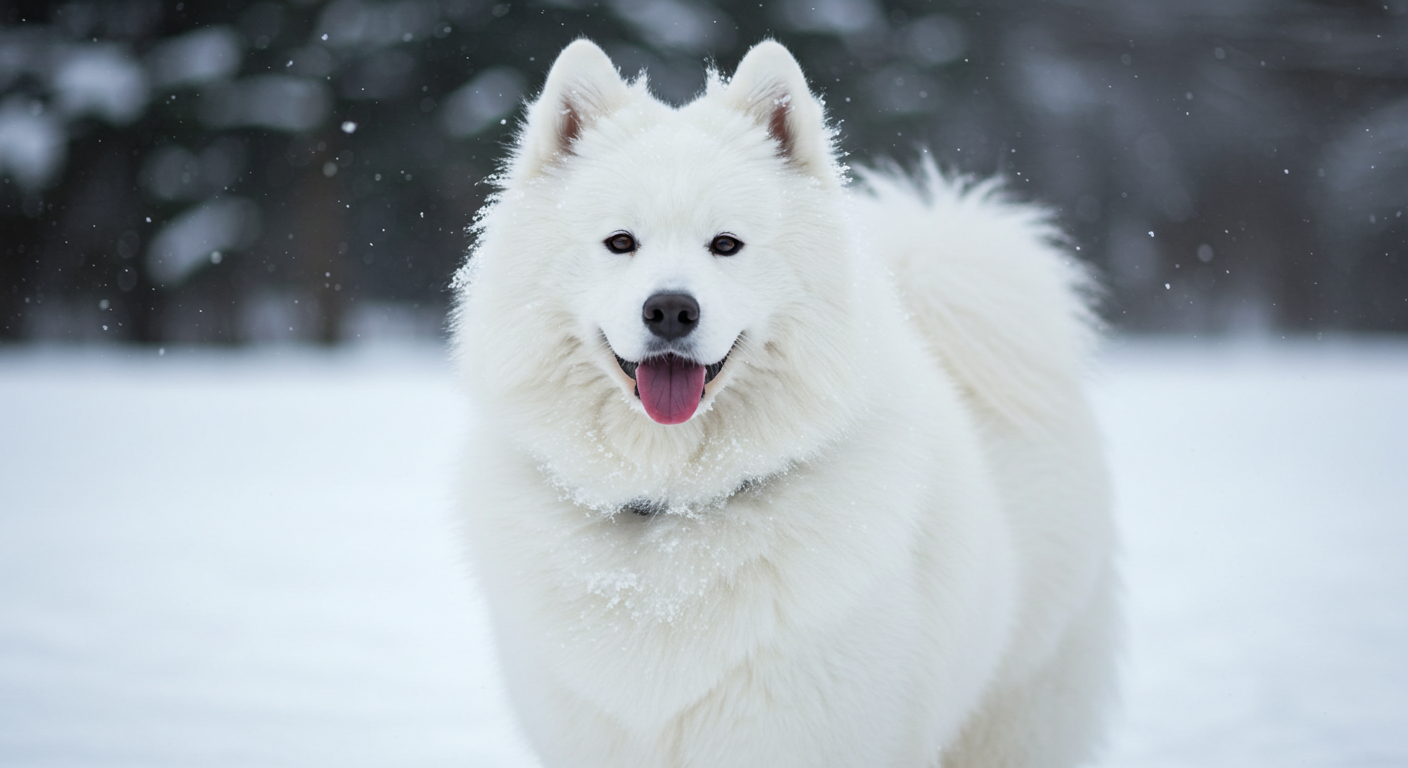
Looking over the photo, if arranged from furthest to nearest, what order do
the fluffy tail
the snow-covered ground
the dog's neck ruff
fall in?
the snow-covered ground, the fluffy tail, the dog's neck ruff

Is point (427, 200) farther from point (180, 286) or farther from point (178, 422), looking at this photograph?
point (178, 422)

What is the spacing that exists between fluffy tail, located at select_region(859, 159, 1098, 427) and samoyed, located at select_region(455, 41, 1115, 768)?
1.25 ft

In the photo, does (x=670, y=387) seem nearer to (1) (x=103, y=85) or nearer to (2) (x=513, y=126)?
(2) (x=513, y=126)

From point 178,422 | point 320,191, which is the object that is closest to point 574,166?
point 178,422

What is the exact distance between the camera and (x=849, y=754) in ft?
7.23

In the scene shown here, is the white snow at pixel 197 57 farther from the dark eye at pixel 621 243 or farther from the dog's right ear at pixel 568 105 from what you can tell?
the dark eye at pixel 621 243

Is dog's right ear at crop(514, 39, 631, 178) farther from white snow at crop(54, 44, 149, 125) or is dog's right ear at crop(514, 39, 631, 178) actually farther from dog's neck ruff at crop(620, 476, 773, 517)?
white snow at crop(54, 44, 149, 125)

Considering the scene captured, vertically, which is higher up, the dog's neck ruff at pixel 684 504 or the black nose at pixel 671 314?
the black nose at pixel 671 314

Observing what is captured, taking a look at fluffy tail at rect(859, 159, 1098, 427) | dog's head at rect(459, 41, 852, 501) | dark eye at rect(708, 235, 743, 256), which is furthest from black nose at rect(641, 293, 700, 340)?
fluffy tail at rect(859, 159, 1098, 427)

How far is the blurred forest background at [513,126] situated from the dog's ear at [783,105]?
43.6ft

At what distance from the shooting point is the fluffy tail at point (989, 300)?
122 inches

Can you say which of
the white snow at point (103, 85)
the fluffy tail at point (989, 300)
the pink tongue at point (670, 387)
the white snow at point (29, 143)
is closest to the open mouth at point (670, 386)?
the pink tongue at point (670, 387)

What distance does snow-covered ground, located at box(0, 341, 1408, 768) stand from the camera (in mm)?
3494

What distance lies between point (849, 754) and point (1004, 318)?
1519 mm
